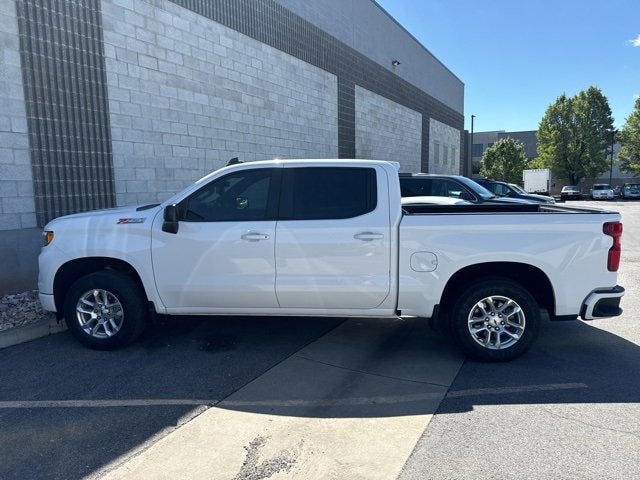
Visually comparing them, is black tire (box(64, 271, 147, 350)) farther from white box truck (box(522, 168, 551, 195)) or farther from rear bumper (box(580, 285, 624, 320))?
white box truck (box(522, 168, 551, 195))

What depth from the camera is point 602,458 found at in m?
2.97

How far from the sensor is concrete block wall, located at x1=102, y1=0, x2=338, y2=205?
8.52 metres

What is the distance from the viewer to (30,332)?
5.45 meters

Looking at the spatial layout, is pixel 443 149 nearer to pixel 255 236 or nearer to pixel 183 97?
pixel 183 97

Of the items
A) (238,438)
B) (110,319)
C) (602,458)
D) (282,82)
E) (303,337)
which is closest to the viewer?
(602,458)

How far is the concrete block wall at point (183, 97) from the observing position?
8.52 metres

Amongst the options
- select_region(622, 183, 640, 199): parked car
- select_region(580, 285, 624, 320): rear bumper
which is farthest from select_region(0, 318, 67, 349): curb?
select_region(622, 183, 640, 199): parked car

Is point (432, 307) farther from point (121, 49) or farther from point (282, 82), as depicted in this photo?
point (282, 82)

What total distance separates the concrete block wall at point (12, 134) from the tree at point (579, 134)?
5581 centimetres

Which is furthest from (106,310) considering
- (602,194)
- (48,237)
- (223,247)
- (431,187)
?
(602,194)

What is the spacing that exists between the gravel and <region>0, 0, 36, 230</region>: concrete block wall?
1.08 meters

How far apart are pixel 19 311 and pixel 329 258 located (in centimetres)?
431

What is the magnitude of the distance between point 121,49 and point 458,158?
1104 inches

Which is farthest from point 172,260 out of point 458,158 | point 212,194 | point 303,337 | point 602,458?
point 458,158
